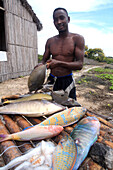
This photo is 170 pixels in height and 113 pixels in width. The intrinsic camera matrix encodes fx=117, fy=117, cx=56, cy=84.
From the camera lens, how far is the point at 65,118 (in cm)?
129

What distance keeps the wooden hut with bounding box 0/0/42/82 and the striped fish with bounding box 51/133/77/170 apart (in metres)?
7.16

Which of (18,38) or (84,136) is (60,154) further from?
(18,38)

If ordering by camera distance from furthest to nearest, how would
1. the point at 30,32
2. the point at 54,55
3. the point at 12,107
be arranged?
the point at 30,32
the point at 54,55
the point at 12,107

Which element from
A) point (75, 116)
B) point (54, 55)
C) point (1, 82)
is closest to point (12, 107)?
point (75, 116)

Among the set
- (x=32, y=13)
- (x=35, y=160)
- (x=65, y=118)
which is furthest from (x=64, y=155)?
(x=32, y=13)

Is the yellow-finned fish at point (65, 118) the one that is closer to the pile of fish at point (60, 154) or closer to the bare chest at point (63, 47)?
the pile of fish at point (60, 154)

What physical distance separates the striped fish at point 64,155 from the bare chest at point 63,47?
1.53 meters

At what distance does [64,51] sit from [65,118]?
Answer: 1.31 m

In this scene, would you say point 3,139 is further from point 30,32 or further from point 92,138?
point 30,32

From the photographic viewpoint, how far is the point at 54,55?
230cm

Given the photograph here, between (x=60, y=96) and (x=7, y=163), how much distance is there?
988 mm

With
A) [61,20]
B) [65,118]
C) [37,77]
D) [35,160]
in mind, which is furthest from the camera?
[61,20]

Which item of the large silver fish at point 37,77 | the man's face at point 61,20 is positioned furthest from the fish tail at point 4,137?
the man's face at point 61,20

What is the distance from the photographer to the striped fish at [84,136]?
2.91 ft
